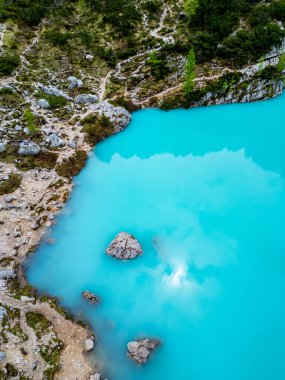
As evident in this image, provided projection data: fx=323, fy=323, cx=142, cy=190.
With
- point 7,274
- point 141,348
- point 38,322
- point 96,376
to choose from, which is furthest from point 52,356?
point 7,274

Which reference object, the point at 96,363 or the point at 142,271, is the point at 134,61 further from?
the point at 96,363

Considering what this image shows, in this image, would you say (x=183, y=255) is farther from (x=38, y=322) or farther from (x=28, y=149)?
(x=28, y=149)

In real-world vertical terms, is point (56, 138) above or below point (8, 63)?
below

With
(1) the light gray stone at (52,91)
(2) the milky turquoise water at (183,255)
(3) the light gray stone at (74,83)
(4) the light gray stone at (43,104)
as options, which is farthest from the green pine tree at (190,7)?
(4) the light gray stone at (43,104)

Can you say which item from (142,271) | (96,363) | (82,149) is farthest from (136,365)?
(82,149)

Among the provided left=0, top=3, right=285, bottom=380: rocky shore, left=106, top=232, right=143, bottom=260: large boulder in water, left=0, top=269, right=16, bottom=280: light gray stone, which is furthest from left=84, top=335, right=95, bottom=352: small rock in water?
left=0, top=269, right=16, bottom=280: light gray stone

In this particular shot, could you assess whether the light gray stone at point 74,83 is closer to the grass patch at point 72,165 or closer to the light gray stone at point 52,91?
the light gray stone at point 52,91
